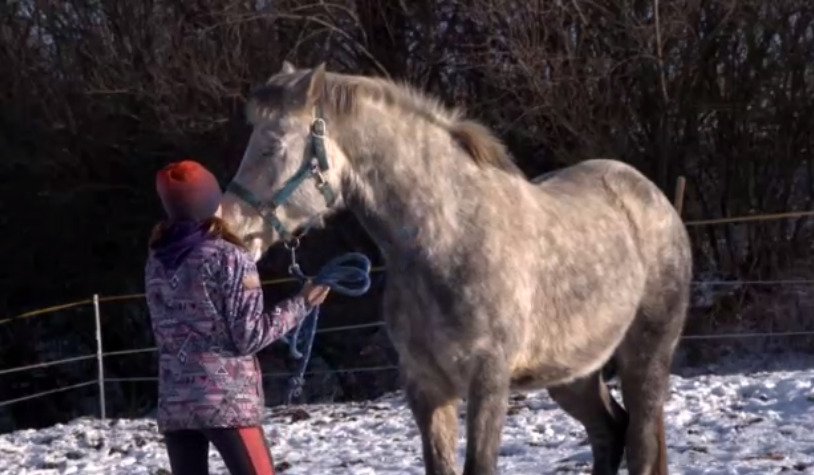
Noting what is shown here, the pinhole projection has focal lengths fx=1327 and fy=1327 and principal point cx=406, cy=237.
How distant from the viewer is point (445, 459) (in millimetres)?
4371

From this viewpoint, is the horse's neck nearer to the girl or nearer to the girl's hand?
the girl's hand

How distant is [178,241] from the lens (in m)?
3.41

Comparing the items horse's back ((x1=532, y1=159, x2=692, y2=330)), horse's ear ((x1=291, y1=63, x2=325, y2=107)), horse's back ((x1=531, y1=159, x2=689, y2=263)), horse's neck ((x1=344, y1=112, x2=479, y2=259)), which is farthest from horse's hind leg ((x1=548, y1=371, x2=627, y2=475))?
horse's ear ((x1=291, y1=63, x2=325, y2=107))

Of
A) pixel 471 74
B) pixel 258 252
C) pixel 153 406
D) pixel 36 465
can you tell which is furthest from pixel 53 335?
pixel 258 252

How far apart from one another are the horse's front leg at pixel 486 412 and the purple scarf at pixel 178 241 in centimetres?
109

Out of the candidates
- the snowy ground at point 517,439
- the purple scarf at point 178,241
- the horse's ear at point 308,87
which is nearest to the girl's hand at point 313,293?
the purple scarf at point 178,241

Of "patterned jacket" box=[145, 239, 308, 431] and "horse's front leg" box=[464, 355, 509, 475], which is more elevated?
"patterned jacket" box=[145, 239, 308, 431]

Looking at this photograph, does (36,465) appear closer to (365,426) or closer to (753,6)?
(365,426)

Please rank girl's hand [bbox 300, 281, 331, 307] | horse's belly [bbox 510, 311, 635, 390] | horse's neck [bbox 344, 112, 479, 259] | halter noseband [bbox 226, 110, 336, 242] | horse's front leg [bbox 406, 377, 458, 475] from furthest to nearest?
horse's belly [bbox 510, 311, 635, 390] < horse's front leg [bbox 406, 377, 458, 475] < horse's neck [bbox 344, 112, 479, 259] < halter noseband [bbox 226, 110, 336, 242] < girl's hand [bbox 300, 281, 331, 307]

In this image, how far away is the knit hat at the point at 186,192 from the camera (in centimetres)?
340

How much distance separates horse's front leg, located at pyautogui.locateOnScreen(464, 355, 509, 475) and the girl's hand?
2.24 ft

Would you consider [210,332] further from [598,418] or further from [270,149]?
[598,418]

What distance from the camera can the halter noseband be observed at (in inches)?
154

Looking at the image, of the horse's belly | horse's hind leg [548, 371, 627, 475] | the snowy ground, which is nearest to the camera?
the horse's belly
